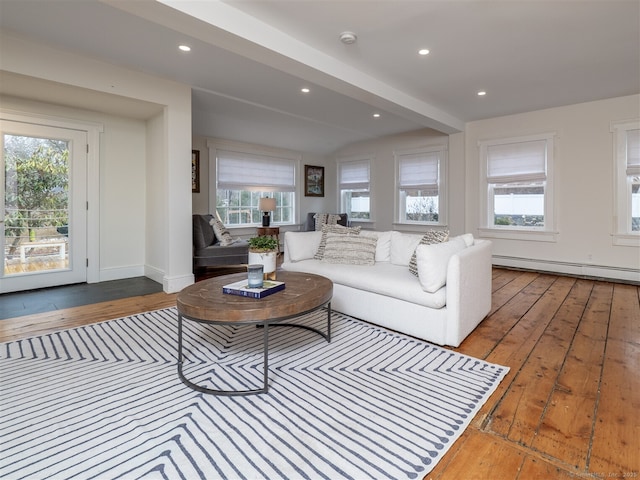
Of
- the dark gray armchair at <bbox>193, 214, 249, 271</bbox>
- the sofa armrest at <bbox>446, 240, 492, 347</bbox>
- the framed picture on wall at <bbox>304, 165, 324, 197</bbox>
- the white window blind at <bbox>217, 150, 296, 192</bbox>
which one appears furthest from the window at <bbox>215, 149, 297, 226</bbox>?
the sofa armrest at <bbox>446, 240, 492, 347</bbox>

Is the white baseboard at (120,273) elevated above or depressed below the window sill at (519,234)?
below

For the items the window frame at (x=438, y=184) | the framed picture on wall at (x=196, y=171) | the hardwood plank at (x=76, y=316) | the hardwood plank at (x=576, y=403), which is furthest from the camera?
the window frame at (x=438, y=184)

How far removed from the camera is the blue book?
211cm

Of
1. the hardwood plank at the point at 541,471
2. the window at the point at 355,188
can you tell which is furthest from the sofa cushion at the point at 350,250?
the window at the point at 355,188

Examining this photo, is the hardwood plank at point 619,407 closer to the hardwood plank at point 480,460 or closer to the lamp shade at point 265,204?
the hardwood plank at point 480,460

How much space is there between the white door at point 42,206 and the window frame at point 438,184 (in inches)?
216

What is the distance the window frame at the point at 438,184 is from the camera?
21.0 ft

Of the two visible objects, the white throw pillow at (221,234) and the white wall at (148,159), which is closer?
the white wall at (148,159)

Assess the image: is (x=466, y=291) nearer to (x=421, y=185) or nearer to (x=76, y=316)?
(x=76, y=316)

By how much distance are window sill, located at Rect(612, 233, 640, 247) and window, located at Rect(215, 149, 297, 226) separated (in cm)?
573

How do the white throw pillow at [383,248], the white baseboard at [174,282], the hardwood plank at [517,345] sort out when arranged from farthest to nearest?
the white baseboard at [174,282] → the white throw pillow at [383,248] → the hardwood plank at [517,345]

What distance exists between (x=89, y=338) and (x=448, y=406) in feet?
8.66

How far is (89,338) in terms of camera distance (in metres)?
2.62

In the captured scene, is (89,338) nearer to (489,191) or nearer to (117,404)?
(117,404)
